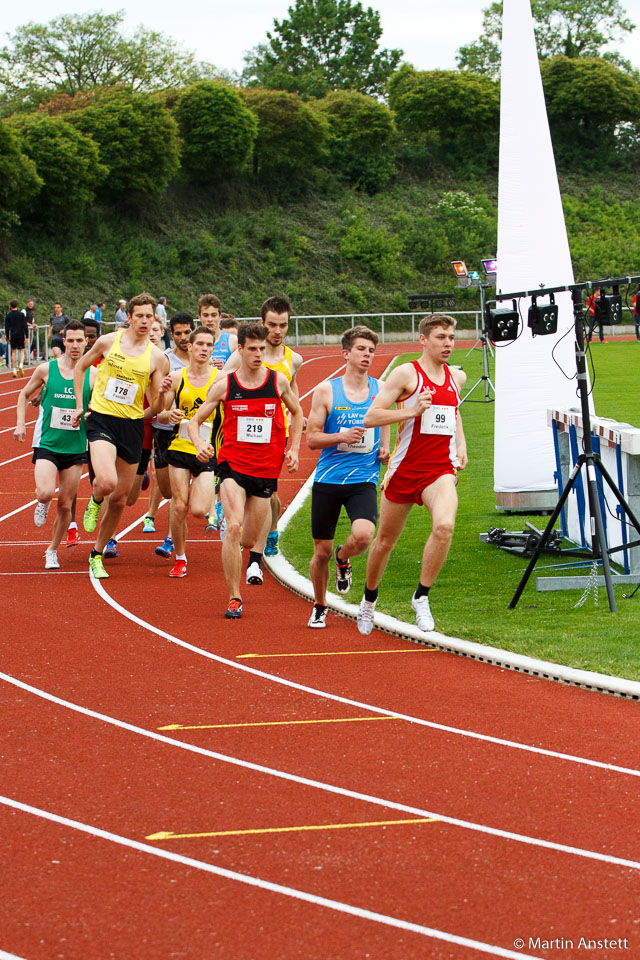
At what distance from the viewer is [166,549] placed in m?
12.0

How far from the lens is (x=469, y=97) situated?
237ft

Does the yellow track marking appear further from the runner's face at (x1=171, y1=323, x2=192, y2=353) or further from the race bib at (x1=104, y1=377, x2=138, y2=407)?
the runner's face at (x1=171, y1=323, x2=192, y2=353)

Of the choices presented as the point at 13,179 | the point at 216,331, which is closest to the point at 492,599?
the point at 216,331

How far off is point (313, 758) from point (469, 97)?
233 feet

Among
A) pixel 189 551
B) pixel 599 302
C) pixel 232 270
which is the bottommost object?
pixel 189 551

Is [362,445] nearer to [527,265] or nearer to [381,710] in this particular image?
[381,710]

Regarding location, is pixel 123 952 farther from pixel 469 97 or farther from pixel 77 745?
pixel 469 97

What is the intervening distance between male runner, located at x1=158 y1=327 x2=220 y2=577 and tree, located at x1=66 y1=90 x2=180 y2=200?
4544cm

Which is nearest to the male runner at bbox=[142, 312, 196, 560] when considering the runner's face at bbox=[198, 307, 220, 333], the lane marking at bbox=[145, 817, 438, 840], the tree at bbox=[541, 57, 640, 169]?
the runner's face at bbox=[198, 307, 220, 333]

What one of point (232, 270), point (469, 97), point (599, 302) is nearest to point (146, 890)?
point (599, 302)

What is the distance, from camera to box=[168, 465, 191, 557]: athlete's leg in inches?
422

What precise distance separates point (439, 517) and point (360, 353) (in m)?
1.26

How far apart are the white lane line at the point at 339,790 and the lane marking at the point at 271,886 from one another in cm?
84

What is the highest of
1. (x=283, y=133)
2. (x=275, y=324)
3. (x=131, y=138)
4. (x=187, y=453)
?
(x=283, y=133)
